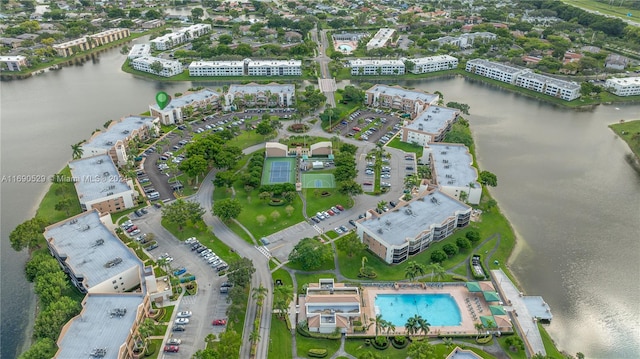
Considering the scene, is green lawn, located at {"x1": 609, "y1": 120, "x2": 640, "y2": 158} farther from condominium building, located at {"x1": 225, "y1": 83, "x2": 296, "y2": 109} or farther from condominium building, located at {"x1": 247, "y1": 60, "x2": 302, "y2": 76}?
condominium building, located at {"x1": 247, "y1": 60, "x2": 302, "y2": 76}

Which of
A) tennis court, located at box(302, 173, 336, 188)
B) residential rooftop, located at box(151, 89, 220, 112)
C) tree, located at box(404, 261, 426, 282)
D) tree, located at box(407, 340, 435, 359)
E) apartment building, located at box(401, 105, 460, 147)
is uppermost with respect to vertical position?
residential rooftop, located at box(151, 89, 220, 112)

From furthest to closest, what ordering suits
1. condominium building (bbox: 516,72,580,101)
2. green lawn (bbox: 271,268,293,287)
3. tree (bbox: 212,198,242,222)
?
condominium building (bbox: 516,72,580,101) → tree (bbox: 212,198,242,222) → green lawn (bbox: 271,268,293,287)

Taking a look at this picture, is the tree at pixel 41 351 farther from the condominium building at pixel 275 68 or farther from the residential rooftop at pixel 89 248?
the condominium building at pixel 275 68

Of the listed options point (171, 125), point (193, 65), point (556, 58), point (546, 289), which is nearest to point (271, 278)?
point (546, 289)

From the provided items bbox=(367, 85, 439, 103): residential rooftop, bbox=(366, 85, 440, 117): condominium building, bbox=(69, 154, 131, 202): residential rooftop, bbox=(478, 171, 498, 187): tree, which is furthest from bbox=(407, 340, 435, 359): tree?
bbox=(367, 85, 439, 103): residential rooftop

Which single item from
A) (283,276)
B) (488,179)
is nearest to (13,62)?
(283,276)

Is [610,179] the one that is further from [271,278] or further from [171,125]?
[171,125]

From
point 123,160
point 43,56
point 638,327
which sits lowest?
point 638,327

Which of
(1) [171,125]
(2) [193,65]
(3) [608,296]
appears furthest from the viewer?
(2) [193,65]
